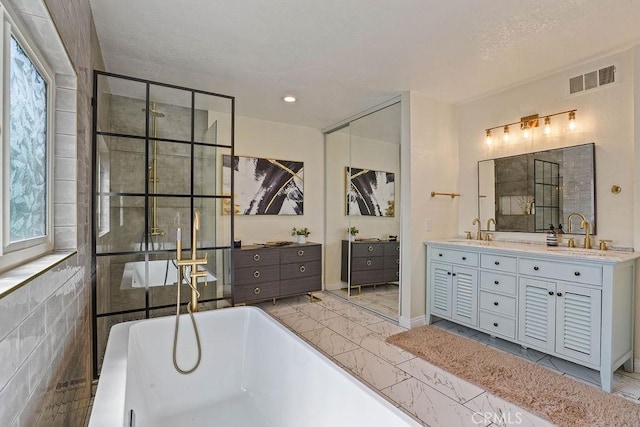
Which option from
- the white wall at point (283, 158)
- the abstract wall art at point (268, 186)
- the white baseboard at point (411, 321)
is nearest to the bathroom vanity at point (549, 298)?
the white baseboard at point (411, 321)

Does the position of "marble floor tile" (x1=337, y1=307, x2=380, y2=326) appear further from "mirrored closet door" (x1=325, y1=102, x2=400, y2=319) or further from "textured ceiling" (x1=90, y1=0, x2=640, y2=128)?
"textured ceiling" (x1=90, y1=0, x2=640, y2=128)

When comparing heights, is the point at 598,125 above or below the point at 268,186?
above

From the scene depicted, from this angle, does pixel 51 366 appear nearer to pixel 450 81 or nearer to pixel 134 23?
pixel 134 23

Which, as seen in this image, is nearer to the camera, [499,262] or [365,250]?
[499,262]

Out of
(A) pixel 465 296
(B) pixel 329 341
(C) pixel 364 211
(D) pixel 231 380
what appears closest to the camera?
(D) pixel 231 380

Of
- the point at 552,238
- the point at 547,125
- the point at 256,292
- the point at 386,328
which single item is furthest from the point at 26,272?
the point at 547,125

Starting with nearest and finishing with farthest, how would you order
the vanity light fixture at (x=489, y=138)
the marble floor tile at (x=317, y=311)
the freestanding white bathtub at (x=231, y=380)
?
1. the freestanding white bathtub at (x=231, y=380)
2. the vanity light fixture at (x=489, y=138)
3. the marble floor tile at (x=317, y=311)

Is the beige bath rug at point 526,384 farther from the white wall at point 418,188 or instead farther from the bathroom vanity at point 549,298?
the white wall at point 418,188

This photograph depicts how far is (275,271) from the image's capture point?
12.8 feet

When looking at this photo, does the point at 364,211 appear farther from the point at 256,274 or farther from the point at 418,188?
the point at 256,274

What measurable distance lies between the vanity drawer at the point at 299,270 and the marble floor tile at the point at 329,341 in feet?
3.08

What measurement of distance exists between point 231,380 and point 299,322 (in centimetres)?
147

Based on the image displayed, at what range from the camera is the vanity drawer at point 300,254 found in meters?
3.96

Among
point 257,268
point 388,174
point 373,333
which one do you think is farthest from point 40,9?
point 388,174
